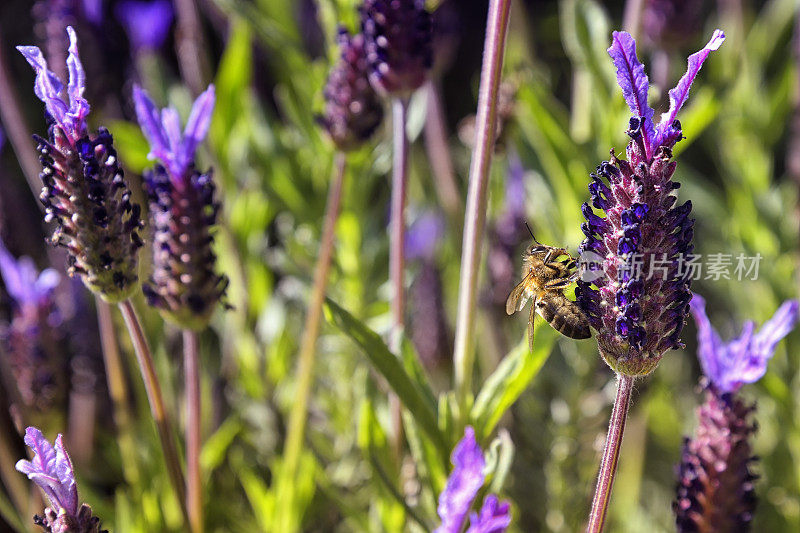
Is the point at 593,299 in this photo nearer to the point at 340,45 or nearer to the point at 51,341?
the point at 340,45

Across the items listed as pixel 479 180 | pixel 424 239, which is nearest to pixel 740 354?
pixel 479 180

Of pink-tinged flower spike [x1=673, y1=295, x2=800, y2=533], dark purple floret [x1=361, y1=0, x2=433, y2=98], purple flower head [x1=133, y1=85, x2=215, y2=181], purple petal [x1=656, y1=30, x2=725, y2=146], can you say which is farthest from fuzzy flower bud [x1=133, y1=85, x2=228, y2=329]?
pink-tinged flower spike [x1=673, y1=295, x2=800, y2=533]

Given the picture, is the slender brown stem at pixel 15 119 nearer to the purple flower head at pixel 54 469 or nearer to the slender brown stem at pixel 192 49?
the slender brown stem at pixel 192 49

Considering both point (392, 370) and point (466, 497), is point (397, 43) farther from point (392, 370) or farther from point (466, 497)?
point (466, 497)

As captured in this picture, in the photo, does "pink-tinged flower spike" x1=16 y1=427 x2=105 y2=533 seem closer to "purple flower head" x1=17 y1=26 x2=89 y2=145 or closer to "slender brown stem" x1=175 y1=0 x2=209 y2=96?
"purple flower head" x1=17 y1=26 x2=89 y2=145

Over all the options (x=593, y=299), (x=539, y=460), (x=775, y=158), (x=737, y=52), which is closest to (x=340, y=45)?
(x=593, y=299)

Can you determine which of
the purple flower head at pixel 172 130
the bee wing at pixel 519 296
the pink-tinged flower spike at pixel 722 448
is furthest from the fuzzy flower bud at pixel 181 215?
the pink-tinged flower spike at pixel 722 448
